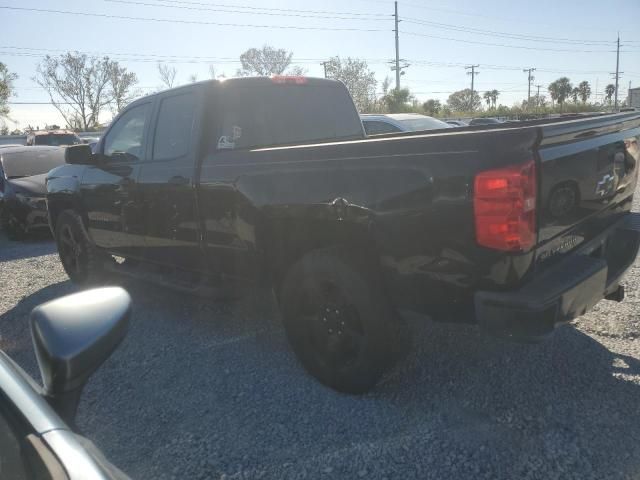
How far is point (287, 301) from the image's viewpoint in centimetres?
326

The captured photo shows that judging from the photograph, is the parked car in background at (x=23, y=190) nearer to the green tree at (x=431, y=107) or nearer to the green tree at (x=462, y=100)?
the green tree at (x=431, y=107)

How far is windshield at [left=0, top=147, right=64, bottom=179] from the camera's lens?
9258 millimetres

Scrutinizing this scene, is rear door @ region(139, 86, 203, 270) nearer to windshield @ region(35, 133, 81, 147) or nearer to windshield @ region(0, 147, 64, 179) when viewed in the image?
windshield @ region(0, 147, 64, 179)

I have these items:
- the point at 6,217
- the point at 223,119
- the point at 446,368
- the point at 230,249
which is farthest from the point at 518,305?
the point at 6,217

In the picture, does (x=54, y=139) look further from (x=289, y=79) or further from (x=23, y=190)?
(x=289, y=79)

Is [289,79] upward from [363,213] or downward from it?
upward

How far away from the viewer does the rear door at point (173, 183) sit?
12.7 feet

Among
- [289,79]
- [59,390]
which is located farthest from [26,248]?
[59,390]

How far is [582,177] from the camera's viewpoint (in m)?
2.74

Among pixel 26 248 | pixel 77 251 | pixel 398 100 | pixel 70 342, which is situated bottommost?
pixel 26 248

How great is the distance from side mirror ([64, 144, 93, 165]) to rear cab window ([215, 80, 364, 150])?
1803mm

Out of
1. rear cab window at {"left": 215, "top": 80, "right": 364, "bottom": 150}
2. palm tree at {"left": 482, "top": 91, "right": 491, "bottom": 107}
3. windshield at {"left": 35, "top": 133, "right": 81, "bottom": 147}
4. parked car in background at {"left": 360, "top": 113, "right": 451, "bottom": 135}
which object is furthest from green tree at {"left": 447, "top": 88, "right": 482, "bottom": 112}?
rear cab window at {"left": 215, "top": 80, "right": 364, "bottom": 150}

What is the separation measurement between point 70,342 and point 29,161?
9682 mm

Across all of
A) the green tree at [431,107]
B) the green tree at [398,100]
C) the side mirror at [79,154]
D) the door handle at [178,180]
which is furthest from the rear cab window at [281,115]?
the green tree at [431,107]
